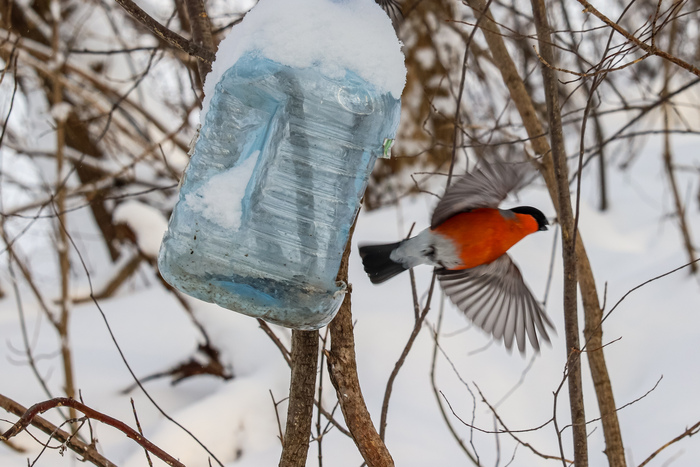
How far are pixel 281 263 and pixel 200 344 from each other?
2.01m

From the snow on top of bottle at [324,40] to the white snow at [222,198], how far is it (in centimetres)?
17

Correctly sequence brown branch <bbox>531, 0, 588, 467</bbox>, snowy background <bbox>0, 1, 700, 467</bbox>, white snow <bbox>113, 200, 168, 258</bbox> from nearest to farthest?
brown branch <bbox>531, 0, 588, 467</bbox> < snowy background <bbox>0, 1, 700, 467</bbox> < white snow <bbox>113, 200, 168, 258</bbox>

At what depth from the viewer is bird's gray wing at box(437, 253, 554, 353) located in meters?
2.11

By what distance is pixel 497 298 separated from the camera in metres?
2.24

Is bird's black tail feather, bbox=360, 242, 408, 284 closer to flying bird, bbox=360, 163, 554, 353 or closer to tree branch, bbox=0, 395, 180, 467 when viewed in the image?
flying bird, bbox=360, 163, 554, 353

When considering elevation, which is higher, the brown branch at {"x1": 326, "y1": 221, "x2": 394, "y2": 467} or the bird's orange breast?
the bird's orange breast

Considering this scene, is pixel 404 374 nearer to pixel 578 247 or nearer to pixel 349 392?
pixel 578 247

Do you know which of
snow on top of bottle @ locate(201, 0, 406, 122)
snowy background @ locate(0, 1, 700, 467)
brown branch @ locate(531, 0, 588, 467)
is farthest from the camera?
snowy background @ locate(0, 1, 700, 467)

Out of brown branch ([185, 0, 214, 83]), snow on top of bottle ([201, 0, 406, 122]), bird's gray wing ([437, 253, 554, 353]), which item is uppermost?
brown branch ([185, 0, 214, 83])

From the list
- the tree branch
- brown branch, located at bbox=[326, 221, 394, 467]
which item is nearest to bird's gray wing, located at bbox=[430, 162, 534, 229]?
brown branch, located at bbox=[326, 221, 394, 467]

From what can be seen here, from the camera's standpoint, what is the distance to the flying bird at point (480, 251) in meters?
1.99

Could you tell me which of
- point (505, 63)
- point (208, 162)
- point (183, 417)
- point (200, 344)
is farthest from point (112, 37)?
point (208, 162)

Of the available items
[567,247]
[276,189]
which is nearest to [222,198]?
[276,189]

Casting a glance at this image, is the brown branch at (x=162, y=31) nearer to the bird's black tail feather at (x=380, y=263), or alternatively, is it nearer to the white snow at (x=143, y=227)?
the bird's black tail feather at (x=380, y=263)
